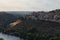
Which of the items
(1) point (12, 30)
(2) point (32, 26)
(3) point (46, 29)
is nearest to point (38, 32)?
(3) point (46, 29)

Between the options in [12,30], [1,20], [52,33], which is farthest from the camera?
[1,20]

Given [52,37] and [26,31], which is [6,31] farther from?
[52,37]

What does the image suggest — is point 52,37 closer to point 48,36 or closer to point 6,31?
point 48,36

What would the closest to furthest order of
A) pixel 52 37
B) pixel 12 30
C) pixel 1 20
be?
pixel 52 37
pixel 12 30
pixel 1 20

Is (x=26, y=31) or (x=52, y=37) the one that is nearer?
(x=52, y=37)

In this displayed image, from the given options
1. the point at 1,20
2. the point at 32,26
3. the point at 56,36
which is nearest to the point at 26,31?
the point at 32,26

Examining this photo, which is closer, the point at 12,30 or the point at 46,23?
the point at 46,23

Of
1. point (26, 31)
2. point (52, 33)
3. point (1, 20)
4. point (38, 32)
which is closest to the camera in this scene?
point (52, 33)

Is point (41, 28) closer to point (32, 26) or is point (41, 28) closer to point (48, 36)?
point (32, 26)

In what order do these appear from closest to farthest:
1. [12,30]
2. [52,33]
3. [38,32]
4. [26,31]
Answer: [52,33] → [38,32] → [26,31] → [12,30]
